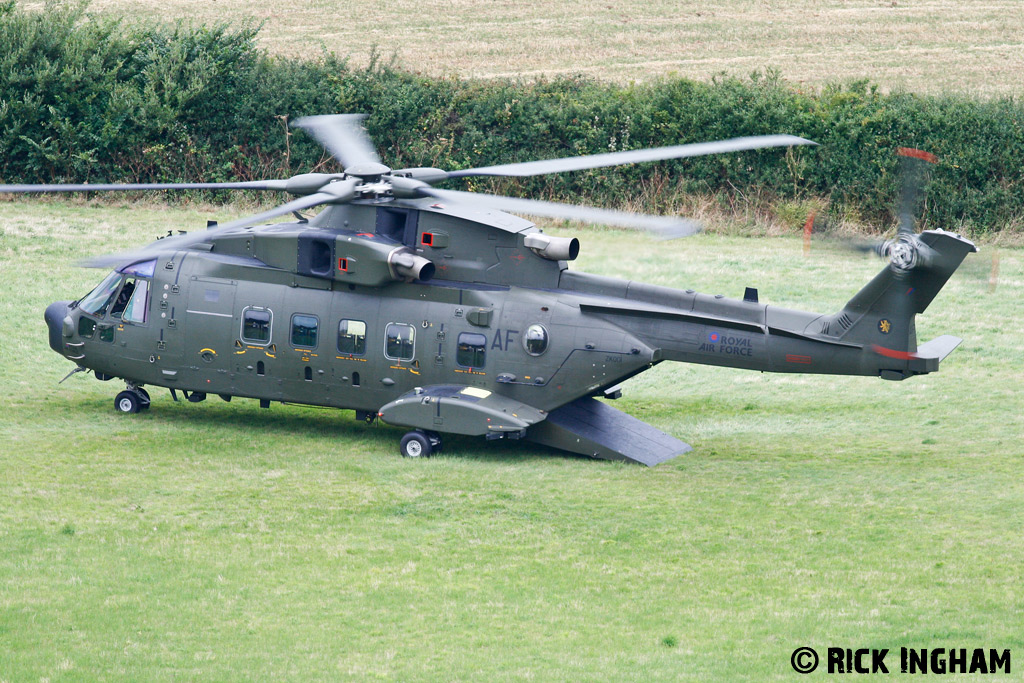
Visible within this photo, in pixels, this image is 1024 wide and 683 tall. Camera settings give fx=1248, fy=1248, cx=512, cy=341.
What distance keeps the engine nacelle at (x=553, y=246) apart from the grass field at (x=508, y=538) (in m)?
0.70

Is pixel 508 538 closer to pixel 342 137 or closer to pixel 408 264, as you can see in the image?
pixel 408 264

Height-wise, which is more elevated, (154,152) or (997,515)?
(154,152)

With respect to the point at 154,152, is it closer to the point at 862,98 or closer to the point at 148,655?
the point at 862,98

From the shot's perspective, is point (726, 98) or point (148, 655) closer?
point (148, 655)

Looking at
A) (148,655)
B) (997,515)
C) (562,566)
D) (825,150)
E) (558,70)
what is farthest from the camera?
(558,70)

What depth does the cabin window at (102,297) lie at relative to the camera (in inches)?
870

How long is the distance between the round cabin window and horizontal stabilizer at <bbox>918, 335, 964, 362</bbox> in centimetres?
561

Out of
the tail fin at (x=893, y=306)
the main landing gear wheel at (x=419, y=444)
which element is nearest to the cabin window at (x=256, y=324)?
the main landing gear wheel at (x=419, y=444)

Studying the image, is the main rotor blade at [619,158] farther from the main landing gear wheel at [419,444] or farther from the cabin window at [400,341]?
A: the main landing gear wheel at [419,444]

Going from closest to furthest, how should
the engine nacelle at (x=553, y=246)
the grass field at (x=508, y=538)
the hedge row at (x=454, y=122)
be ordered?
the grass field at (x=508, y=538), the engine nacelle at (x=553, y=246), the hedge row at (x=454, y=122)

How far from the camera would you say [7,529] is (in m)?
16.0

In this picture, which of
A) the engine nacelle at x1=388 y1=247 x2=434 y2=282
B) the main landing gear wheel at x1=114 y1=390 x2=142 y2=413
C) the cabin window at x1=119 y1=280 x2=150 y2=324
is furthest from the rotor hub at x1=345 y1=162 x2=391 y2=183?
the main landing gear wheel at x1=114 y1=390 x2=142 y2=413

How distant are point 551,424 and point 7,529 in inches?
323

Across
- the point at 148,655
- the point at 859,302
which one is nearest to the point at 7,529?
the point at 148,655
